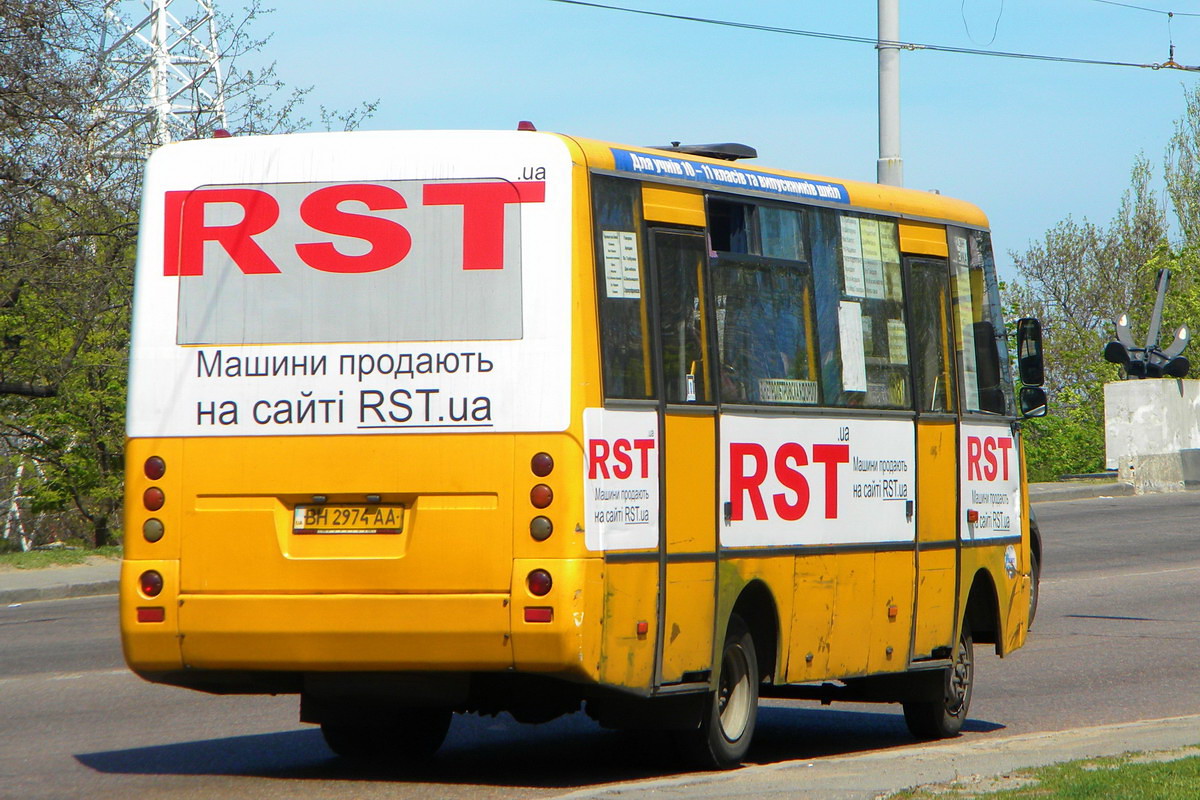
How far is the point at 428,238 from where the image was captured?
309 inches

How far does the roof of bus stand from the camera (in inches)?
315

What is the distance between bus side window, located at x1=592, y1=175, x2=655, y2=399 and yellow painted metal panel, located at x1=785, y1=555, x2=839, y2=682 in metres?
1.67

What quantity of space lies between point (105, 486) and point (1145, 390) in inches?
839

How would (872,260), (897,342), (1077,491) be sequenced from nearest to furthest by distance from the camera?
1. (872,260)
2. (897,342)
3. (1077,491)

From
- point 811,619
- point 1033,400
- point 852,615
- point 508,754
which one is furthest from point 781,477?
point 1033,400

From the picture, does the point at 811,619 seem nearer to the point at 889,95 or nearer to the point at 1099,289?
the point at 889,95

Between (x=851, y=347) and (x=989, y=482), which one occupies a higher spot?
→ (x=851, y=347)

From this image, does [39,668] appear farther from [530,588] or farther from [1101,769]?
[1101,769]

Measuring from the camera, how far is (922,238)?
34.5ft

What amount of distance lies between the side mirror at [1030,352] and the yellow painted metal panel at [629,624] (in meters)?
4.05

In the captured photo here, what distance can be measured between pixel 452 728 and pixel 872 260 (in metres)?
3.77

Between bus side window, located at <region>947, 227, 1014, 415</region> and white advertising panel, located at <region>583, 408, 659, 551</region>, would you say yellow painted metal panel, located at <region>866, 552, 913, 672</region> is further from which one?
white advertising panel, located at <region>583, 408, 659, 551</region>

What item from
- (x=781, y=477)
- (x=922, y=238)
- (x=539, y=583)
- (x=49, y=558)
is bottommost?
(x=49, y=558)

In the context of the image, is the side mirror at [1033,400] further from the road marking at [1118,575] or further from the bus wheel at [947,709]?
the road marking at [1118,575]
